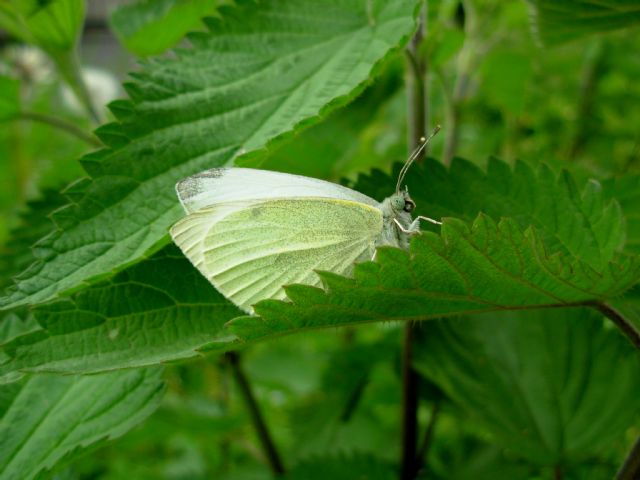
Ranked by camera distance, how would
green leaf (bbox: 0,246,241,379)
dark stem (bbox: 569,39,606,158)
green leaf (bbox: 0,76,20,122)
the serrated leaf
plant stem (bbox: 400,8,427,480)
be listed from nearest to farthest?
1. the serrated leaf
2. green leaf (bbox: 0,246,241,379)
3. plant stem (bbox: 400,8,427,480)
4. green leaf (bbox: 0,76,20,122)
5. dark stem (bbox: 569,39,606,158)

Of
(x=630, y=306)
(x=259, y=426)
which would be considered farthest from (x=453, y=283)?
(x=259, y=426)

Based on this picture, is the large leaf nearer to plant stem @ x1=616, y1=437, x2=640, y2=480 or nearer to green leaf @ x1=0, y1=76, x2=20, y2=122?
plant stem @ x1=616, y1=437, x2=640, y2=480

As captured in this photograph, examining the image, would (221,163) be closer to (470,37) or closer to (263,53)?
(263,53)

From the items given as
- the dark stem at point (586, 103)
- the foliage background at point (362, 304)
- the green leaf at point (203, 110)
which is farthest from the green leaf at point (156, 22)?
the dark stem at point (586, 103)

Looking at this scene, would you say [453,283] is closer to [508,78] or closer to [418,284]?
[418,284]

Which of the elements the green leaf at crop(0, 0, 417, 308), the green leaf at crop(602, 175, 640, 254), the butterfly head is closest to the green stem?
the green leaf at crop(0, 0, 417, 308)

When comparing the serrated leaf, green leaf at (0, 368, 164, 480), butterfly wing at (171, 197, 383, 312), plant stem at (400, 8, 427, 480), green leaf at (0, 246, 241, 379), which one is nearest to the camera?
the serrated leaf
